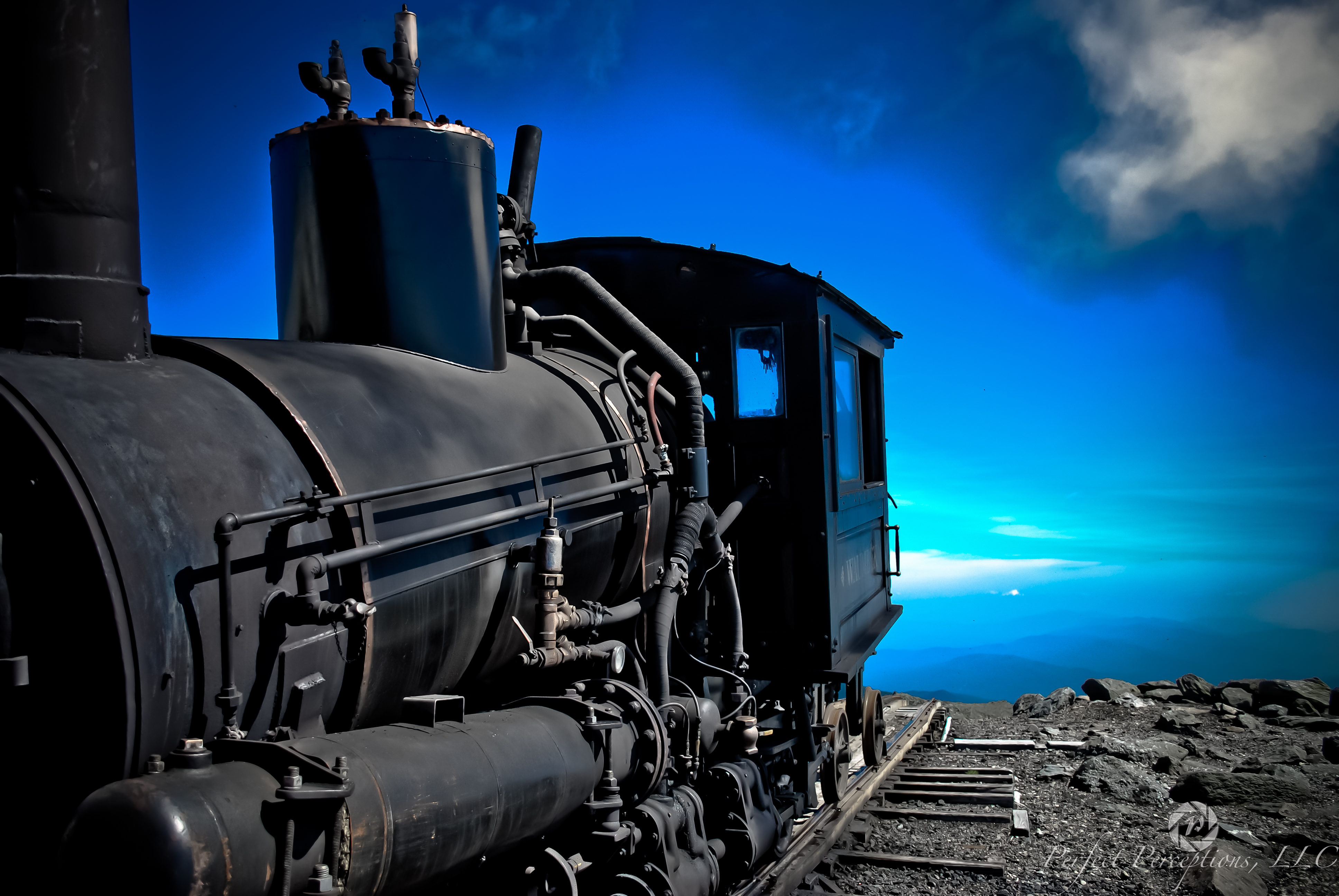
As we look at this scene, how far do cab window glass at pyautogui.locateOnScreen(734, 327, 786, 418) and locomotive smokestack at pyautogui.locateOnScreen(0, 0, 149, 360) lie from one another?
4021 millimetres

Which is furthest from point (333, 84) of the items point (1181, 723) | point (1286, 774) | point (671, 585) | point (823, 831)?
point (1181, 723)

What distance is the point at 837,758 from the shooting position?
7391mm

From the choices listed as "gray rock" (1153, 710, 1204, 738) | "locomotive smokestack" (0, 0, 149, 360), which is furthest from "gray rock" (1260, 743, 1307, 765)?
"locomotive smokestack" (0, 0, 149, 360)

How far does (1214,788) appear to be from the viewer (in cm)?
791

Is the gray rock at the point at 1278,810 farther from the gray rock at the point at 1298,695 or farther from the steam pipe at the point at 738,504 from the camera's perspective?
the steam pipe at the point at 738,504

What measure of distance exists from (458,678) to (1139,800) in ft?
22.3

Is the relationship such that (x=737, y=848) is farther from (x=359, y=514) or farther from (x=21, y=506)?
(x=21, y=506)

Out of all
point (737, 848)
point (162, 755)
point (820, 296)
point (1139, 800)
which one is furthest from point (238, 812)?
point (1139, 800)

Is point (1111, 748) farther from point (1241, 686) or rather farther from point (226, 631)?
point (226, 631)

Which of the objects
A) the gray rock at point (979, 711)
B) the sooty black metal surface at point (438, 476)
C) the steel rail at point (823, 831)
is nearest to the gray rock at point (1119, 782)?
the steel rail at point (823, 831)

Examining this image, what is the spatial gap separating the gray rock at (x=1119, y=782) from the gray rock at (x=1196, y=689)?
13.1 feet

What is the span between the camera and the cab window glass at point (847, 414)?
21.8 feet

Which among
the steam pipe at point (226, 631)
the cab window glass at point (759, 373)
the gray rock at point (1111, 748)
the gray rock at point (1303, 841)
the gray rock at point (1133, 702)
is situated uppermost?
the cab window glass at point (759, 373)

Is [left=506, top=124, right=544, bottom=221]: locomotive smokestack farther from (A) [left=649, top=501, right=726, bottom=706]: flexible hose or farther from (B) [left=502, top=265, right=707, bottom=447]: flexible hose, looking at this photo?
(A) [left=649, top=501, right=726, bottom=706]: flexible hose
